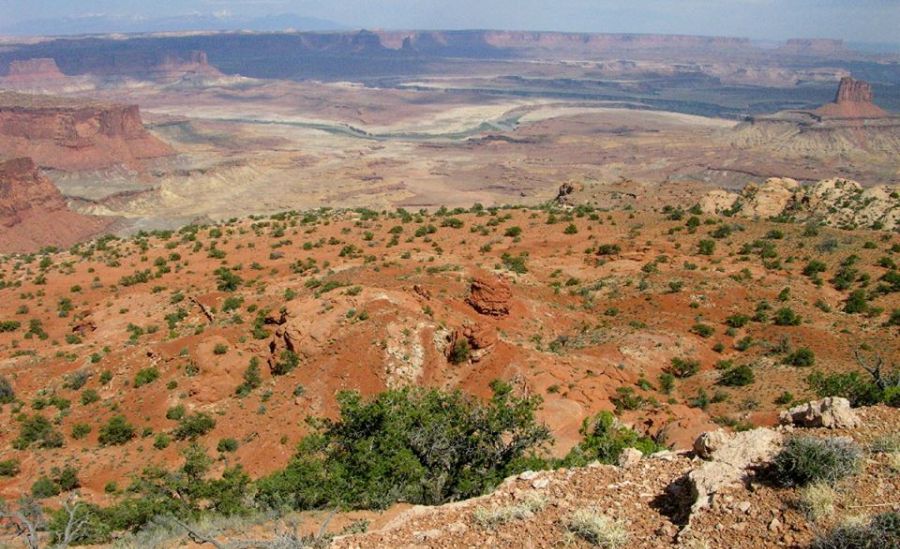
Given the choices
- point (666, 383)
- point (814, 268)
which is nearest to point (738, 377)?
point (666, 383)

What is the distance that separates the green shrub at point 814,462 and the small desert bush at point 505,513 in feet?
11.3

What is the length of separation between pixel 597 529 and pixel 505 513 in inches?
55.8

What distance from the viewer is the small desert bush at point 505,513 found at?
29.9 ft

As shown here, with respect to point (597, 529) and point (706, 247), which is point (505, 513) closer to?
point (597, 529)

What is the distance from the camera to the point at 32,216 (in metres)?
84.6

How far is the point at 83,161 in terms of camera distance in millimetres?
124562

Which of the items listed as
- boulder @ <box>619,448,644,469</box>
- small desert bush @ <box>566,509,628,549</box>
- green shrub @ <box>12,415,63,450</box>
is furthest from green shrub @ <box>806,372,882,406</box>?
green shrub @ <box>12,415,63,450</box>

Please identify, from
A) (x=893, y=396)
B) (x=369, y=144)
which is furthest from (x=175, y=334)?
(x=369, y=144)

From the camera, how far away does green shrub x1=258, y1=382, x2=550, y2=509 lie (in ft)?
43.6

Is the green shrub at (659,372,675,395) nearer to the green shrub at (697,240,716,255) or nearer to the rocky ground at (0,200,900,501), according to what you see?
the rocky ground at (0,200,900,501)

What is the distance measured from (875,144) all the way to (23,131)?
196170 mm

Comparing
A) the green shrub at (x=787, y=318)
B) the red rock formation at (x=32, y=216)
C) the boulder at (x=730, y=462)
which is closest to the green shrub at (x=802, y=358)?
the green shrub at (x=787, y=318)

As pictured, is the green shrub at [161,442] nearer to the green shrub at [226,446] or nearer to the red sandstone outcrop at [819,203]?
the green shrub at [226,446]

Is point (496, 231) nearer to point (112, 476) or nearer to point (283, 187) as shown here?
point (112, 476)
